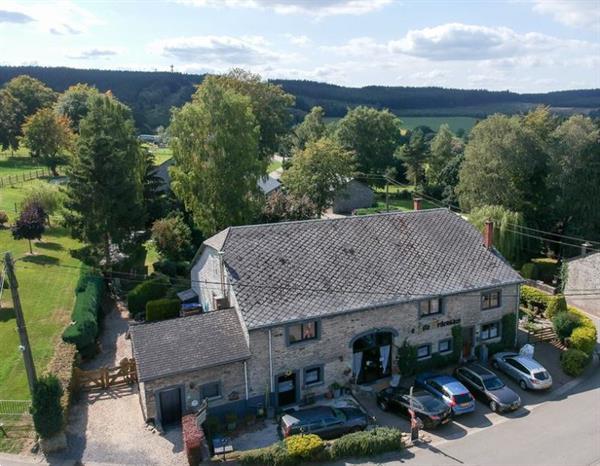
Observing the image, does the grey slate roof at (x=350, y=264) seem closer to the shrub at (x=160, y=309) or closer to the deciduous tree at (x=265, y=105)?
the shrub at (x=160, y=309)

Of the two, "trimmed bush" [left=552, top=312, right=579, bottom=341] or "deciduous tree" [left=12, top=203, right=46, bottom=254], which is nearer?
"trimmed bush" [left=552, top=312, right=579, bottom=341]

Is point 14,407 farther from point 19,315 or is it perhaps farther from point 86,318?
point 86,318

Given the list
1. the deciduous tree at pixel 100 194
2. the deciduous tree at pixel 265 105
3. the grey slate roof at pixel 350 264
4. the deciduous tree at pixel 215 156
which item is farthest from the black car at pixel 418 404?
the deciduous tree at pixel 265 105

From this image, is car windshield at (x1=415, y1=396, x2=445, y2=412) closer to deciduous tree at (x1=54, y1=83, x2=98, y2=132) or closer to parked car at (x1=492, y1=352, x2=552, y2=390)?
parked car at (x1=492, y1=352, x2=552, y2=390)

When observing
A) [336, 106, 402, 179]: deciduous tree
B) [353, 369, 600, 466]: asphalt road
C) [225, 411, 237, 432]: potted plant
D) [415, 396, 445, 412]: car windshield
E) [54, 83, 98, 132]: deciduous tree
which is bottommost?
[353, 369, 600, 466]: asphalt road

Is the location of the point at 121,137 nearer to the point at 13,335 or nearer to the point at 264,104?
the point at 13,335

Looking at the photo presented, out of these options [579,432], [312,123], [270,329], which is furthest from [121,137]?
[312,123]

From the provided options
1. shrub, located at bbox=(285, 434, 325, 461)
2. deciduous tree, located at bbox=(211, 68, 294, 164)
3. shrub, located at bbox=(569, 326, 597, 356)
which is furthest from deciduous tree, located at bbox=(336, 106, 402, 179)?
shrub, located at bbox=(285, 434, 325, 461)
